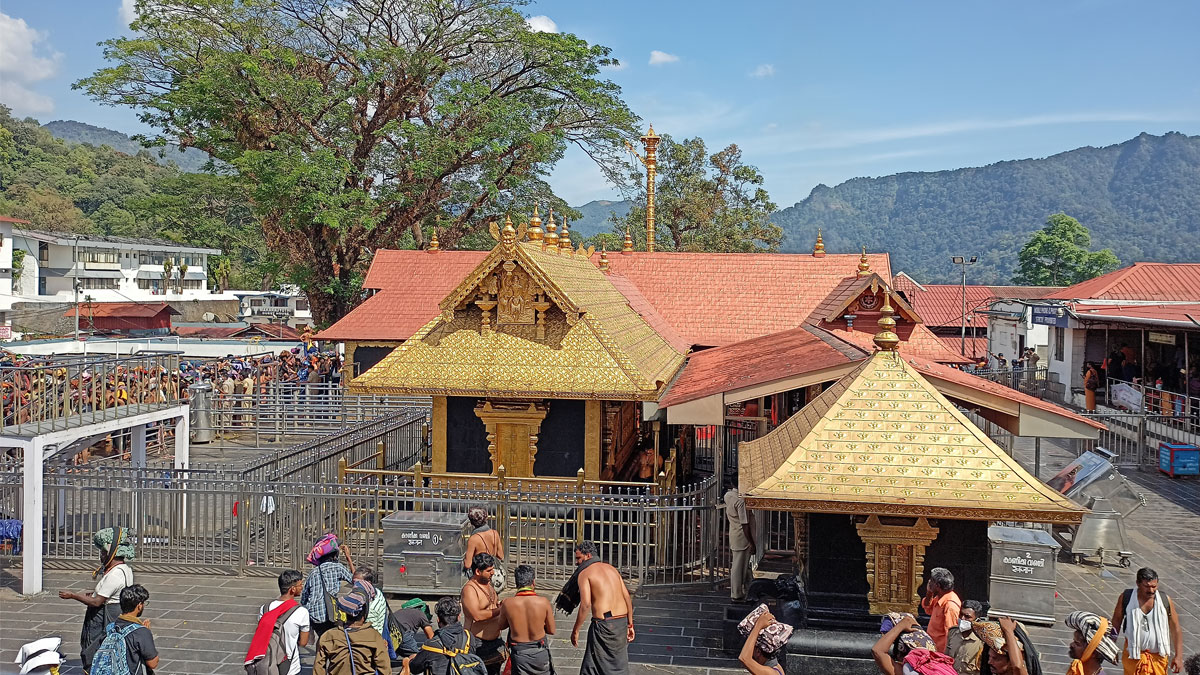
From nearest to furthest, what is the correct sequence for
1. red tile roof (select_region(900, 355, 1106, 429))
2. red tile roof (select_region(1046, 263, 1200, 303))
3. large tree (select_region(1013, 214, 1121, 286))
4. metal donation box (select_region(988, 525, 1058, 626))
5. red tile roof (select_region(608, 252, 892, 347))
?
red tile roof (select_region(900, 355, 1106, 429)) < metal donation box (select_region(988, 525, 1058, 626)) < red tile roof (select_region(608, 252, 892, 347)) < red tile roof (select_region(1046, 263, 1200, 303)) < large tree (select_region(1013, 214, 1121, 286))

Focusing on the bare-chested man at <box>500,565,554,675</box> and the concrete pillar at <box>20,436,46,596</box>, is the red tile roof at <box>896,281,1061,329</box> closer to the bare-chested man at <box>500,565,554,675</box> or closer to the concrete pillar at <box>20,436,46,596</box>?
the concrete pillar at <box>20,436,46,596</box>

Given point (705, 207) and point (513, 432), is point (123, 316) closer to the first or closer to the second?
point (705, 207)

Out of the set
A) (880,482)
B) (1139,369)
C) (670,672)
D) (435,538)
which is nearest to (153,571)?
(435,538)

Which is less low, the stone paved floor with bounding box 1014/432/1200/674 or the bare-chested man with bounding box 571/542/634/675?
the bare-chested man with bounding box 571/542/634/675

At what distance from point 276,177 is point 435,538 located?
2391cm

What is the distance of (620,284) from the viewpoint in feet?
72.4

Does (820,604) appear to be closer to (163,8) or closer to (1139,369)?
(1139,369)

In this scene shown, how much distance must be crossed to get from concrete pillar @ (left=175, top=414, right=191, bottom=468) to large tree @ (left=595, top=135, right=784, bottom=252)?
3683 cm

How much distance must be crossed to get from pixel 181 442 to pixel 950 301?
5010 cm

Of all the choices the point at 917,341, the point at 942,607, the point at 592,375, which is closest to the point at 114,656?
the point at 942,607

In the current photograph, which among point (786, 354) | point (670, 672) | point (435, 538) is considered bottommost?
point (670, 672)

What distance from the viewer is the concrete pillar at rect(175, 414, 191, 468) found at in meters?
14.6

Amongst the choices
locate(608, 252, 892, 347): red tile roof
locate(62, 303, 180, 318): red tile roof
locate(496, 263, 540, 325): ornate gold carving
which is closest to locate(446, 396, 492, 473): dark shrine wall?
locate(496, 263, 540, 325): ornate gold carving

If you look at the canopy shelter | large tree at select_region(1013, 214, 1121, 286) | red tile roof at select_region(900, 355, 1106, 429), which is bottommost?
the canopy shelter
